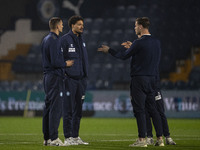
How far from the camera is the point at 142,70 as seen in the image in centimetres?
886

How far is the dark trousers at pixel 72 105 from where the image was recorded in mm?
9289

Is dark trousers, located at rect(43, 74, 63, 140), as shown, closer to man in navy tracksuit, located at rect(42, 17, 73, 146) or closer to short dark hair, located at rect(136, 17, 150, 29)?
man in navy tracksuit, located at rect(42, 17, 73, 146)

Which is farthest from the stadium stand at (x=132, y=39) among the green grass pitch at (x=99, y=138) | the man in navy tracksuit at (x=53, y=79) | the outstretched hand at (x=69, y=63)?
the man in navy tracksuit at (x=53, y=79)

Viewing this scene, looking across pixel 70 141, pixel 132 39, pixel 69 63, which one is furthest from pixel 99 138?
pixel 132 39

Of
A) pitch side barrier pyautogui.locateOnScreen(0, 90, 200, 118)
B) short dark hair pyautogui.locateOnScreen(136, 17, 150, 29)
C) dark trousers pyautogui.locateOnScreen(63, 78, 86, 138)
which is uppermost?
short dark hair pyautogui.locateOnScreen(136, 17, 150, 29)

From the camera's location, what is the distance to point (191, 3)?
91.6 feet

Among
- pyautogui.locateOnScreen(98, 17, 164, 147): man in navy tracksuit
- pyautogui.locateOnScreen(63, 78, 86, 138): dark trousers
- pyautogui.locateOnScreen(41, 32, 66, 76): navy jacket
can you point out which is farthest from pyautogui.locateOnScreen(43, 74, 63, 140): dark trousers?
pyautogui.locateOnScreen(98, 17, 164, 147): man in navy tracksuit

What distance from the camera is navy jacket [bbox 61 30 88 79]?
368 inches

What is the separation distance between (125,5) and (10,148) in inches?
942

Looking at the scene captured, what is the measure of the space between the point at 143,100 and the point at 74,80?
140 cm

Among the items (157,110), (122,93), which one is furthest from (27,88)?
(157,110)

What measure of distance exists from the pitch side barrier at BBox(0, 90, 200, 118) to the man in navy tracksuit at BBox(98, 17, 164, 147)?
11923mm

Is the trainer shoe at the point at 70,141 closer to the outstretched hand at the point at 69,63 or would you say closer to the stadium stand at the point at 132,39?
the outstretched hand at the point at 69,63

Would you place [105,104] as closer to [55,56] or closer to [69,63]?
[69,63]
